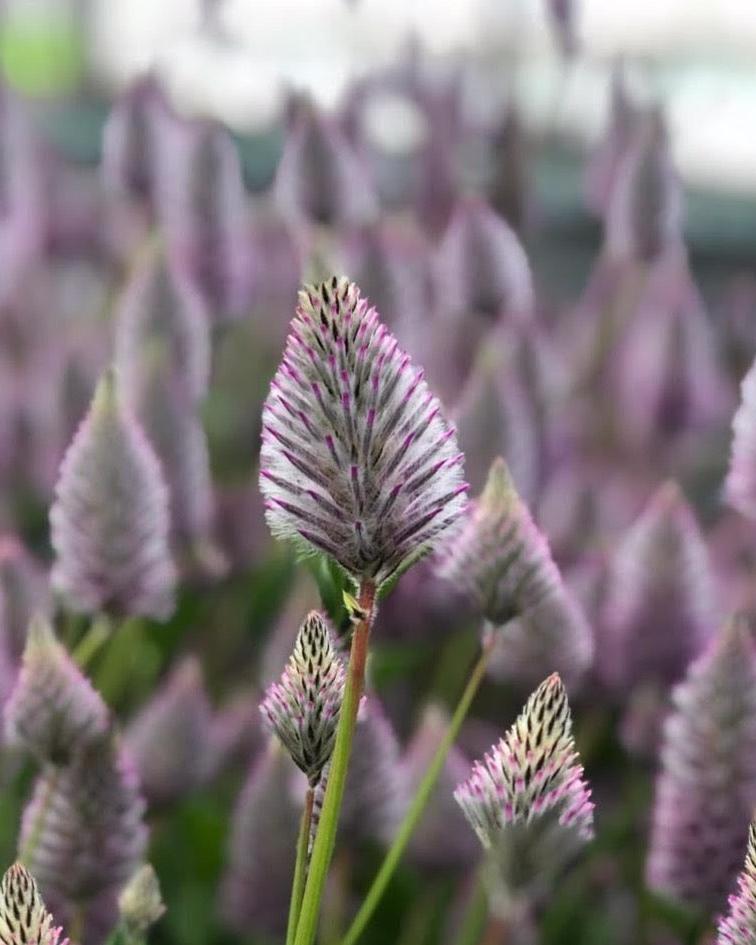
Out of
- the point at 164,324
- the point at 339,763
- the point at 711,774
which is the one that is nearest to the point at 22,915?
the point at 339,763

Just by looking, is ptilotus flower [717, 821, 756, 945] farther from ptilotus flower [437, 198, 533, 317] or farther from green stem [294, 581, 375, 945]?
ptilotus flower [437, 198, 533, 317]

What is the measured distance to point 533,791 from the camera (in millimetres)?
179

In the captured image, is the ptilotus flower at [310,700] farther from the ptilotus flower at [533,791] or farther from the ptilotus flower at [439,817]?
the ptilotus flower at [439,817]

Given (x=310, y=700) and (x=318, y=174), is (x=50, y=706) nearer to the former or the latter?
(x=310, y=700)

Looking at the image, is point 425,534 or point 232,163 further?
point 232,163

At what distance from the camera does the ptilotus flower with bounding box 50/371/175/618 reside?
0.92ft

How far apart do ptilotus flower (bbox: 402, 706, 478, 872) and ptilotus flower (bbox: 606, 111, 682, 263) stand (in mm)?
160

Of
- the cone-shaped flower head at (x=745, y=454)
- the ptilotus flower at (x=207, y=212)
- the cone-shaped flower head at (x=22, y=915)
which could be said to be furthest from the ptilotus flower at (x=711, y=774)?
the ptilotus flower at (x=207, y=212)

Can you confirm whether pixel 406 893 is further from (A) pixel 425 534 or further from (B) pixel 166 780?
(A) pixel 425 534

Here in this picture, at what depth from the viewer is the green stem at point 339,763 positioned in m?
0.17

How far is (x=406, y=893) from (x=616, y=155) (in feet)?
0.82

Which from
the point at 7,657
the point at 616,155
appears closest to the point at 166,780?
the point at 7,657

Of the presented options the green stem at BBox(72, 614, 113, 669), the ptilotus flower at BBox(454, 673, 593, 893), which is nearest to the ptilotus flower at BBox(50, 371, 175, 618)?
the green stem at BBox(72, 614, 113, 669)

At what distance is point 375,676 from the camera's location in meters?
0.44
